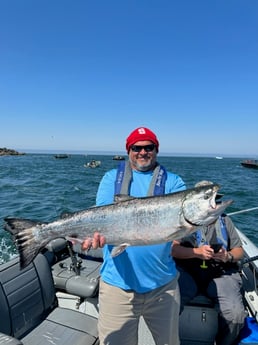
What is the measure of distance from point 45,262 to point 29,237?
137 centimetres

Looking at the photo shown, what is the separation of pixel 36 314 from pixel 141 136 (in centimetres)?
265

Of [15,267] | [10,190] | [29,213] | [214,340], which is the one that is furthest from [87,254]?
[10,190]

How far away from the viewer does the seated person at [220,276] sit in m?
3.93

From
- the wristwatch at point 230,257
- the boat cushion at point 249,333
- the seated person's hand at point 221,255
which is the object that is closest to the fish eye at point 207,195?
the seated person's hand at point 221,255

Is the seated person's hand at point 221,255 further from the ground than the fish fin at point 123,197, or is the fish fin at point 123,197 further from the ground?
the fish fin at point 123,197

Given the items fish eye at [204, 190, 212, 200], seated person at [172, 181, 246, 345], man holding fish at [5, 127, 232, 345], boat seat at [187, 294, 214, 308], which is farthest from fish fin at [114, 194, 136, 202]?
boat seat at [187, 294, 214, 308]

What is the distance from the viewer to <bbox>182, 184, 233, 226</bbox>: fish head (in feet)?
8.92

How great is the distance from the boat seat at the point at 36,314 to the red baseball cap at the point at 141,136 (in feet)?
6.82

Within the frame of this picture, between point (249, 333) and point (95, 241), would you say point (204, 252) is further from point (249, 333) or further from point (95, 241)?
point (249, 333)

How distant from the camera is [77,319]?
3.90 meters

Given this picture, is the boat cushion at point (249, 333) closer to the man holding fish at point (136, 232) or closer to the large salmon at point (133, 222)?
the man holding fish at point (136, 232)

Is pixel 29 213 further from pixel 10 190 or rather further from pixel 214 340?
pixel 214 340

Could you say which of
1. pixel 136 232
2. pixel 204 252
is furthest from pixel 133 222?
pixel 204 252

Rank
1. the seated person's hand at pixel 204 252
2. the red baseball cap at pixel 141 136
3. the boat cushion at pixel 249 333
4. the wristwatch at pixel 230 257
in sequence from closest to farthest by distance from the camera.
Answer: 1. the red baseball cap at pixel 141 136
2. the seated person's hand at pixel 204 252
3. the boat cushion at pixel 249 333
4. the wristwatch at pixel 230 257
